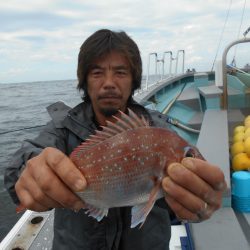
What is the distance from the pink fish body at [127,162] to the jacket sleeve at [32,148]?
1.54 feet

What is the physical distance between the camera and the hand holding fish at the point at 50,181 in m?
1.48

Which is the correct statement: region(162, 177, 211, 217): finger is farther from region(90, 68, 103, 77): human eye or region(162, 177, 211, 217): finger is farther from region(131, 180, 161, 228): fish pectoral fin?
region(90, 68, 103, 77): human eye

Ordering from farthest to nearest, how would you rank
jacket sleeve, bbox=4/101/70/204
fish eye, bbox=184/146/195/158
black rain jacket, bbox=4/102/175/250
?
black rain jacket, bbox=4/102/175/250
jacket sleeve, bbox=4/101/70/204
fish eye, bbox=184/146/195/158

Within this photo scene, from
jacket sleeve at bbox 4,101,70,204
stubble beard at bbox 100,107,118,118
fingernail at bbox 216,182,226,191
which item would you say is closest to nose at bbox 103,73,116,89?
stubble beard at bbox 100,107,118,118

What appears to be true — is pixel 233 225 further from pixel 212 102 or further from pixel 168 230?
pixel 212 102

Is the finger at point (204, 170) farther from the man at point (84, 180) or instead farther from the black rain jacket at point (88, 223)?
the black rain jacket at point (88, 223)

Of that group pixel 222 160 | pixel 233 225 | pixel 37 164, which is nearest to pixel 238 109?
pixel 222 160

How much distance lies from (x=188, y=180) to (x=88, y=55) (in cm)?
145

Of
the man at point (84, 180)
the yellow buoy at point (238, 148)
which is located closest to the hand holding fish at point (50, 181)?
the man at point (84, 180)

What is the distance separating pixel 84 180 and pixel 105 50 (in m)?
1.29

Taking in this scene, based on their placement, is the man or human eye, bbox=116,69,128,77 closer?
the man

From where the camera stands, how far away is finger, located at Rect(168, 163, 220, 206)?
1.47 metres

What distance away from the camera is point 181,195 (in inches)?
59.9

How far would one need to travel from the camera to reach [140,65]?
2809mm
